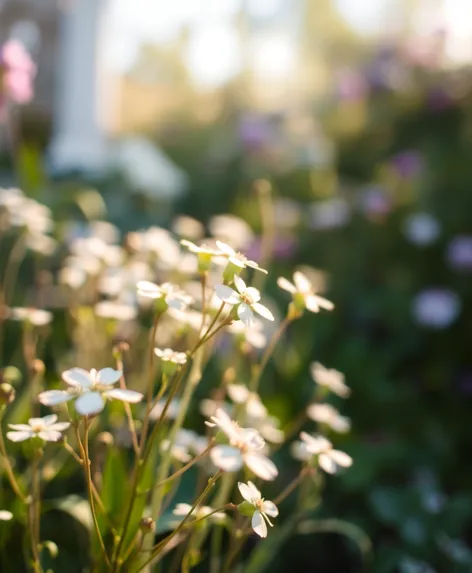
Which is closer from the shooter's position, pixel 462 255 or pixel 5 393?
pixel 5 393

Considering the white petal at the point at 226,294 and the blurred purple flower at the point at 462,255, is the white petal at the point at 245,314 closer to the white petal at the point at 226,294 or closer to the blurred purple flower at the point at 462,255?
the white petal at the point at 226,294

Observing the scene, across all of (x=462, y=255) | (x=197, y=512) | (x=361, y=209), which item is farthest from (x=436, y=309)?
(x=197, y=512)

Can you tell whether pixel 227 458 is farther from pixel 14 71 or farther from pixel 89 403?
pixel 14 71

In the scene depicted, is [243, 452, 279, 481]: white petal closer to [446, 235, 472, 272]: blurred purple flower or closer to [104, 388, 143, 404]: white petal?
[104, 388, 143, 404]: white petal

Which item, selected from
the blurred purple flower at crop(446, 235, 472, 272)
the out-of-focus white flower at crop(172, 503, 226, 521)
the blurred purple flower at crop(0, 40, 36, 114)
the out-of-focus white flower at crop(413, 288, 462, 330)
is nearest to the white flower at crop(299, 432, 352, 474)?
the out-of-focus white flower at crop(172, 503, 226, 521)

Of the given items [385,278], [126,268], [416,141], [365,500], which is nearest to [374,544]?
[365,500]

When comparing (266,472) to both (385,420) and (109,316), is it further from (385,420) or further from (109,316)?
(385,420)
